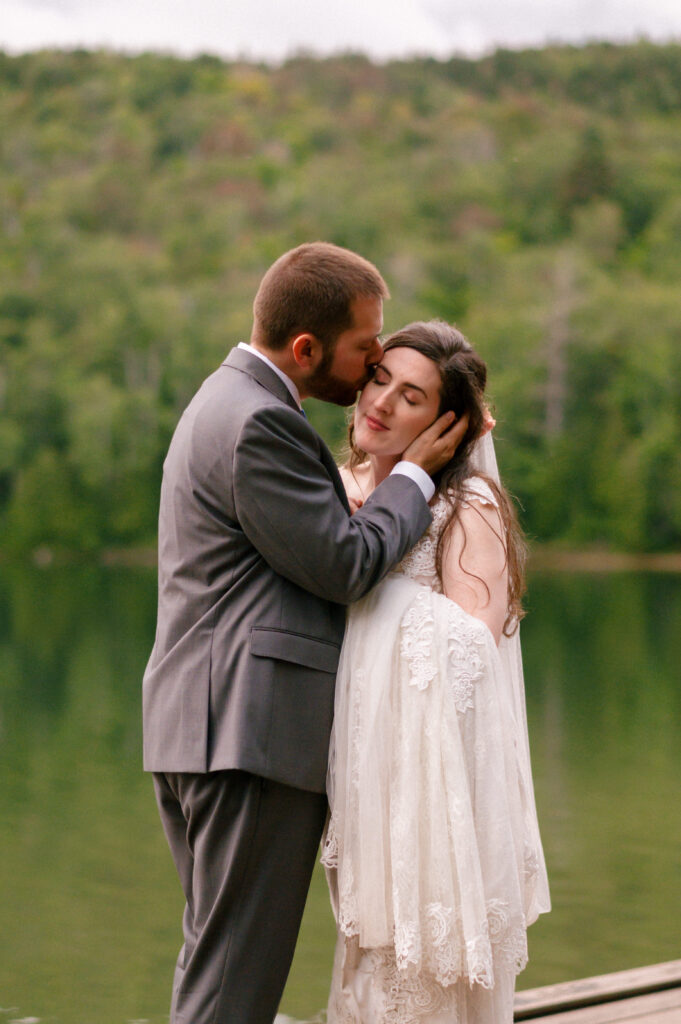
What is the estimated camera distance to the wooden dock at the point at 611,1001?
2795 millimetres

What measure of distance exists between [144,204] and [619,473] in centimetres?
A: 2636

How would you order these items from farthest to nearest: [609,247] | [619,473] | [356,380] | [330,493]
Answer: [609,247], [619,473], [356,380], [330,493]

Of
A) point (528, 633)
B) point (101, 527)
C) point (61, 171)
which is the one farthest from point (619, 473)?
point (61, 171)

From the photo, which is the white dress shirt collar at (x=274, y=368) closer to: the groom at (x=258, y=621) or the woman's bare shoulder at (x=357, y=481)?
the groom at (x=258, y=621)

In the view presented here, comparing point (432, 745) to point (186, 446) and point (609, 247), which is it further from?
point (609, 247)

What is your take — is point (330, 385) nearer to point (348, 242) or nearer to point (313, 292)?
point (313, 292)

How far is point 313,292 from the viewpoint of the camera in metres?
2.16

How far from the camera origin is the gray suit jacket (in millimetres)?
2070

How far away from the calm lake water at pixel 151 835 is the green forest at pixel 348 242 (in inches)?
1001

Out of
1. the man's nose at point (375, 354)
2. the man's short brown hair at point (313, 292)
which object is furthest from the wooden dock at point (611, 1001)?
the man's short brown hair at point (313, 292)

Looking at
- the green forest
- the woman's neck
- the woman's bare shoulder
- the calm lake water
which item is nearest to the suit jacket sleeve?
the woman's neck

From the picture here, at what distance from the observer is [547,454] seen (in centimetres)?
4056

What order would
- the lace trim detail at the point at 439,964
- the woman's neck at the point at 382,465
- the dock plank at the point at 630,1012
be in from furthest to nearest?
the dock plank at the point at 630,1012 < the woman's neck at the point at 382,465 < the lace trim detail at the point at 439,964

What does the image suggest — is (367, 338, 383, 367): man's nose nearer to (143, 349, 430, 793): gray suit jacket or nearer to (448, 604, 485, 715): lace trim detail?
(143, 349, 430, 793): gray suit jacket
